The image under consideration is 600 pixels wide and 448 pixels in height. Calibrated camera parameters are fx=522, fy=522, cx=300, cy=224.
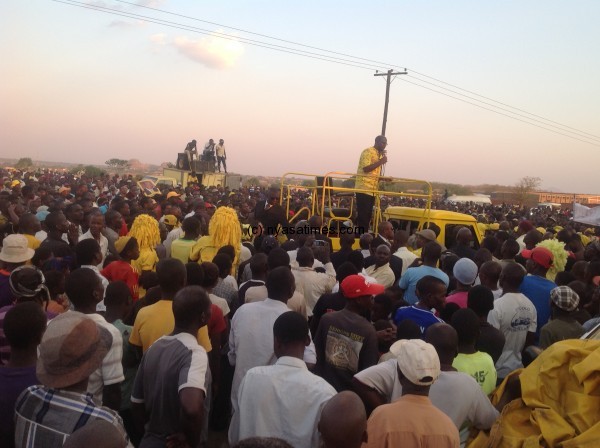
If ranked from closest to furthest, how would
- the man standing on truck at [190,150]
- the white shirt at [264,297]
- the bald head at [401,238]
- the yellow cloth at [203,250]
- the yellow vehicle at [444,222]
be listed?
the white shirt at [264,297], the yellow cloth at [203,250], the bald head at [401,238], the yellow vehicle at [444,222], the man standing on truck at [190,150]

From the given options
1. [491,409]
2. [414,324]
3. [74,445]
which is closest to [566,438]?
[491,409]

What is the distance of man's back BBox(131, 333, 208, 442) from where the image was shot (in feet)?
9.45

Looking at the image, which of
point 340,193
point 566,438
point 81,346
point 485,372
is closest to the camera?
point 81,346

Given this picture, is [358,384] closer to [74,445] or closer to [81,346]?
[81,346]

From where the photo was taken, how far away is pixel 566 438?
2.49 m

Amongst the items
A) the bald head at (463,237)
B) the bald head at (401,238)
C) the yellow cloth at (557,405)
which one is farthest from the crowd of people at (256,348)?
the bald head at (463,237)

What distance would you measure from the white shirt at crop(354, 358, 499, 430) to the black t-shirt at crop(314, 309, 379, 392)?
48 centimetres

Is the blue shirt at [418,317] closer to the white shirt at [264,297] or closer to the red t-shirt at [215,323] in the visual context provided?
the white shirt at [264,297]

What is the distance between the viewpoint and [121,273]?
16.7 feet

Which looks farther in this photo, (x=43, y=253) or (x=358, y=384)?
(x=43, y=253)

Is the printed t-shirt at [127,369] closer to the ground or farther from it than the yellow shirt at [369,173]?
closer to the ground

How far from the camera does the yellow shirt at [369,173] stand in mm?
9422

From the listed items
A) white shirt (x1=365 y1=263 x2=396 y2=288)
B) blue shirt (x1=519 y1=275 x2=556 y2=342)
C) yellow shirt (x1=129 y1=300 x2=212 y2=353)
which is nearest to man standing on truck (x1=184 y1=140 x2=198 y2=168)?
white shirt (x1=365 y1=263 x2=396 y2=288)

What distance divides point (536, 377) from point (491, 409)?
0.37 metres
